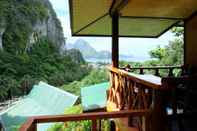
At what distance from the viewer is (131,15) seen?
768cm

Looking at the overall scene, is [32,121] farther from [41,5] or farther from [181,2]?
[41,5]

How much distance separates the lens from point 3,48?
113 feet

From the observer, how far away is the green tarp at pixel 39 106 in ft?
60.1

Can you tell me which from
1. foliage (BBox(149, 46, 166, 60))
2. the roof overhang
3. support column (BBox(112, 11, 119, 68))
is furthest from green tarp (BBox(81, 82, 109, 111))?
foliage (BBox(149, 46, 166, 60))

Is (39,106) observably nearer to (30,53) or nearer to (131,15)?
(131,15)

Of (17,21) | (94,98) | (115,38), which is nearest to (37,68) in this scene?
(17,21)

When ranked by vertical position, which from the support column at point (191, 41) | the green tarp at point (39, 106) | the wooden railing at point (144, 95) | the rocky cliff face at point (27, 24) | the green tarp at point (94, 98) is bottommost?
the green tarp at point (39, 106)

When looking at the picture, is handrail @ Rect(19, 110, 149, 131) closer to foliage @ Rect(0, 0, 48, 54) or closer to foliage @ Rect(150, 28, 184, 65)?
foliage @ Rect(150, 28, 184, 65)

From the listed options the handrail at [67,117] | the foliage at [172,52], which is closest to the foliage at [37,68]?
the foliage at [172,52]

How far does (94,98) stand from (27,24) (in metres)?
29.8

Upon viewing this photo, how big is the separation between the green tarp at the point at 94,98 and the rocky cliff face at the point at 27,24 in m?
23.8

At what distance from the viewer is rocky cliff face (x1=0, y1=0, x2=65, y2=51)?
35625mm

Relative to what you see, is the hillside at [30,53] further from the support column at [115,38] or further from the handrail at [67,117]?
the handrail at [67,117]

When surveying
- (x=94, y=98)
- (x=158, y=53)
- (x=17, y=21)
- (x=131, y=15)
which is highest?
(x=17, y=21)
